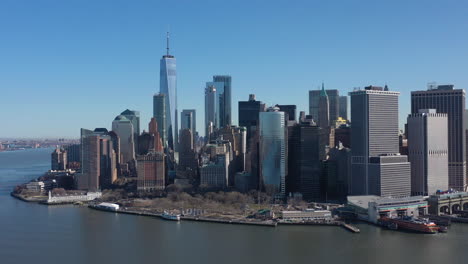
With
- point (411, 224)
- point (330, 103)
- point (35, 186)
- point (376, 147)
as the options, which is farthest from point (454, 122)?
point (35, 186)

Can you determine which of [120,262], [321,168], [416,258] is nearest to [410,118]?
[321,168]

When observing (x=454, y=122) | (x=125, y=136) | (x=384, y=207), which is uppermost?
(x=454, y=122)

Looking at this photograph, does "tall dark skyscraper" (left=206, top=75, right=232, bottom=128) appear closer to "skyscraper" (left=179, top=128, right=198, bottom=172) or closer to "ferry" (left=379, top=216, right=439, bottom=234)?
"skyscraper" (left=179, top=128, right=198, bottom=172)

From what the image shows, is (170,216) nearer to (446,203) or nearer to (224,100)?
(446,203)

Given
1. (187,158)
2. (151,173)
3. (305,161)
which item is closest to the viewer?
(305,161)

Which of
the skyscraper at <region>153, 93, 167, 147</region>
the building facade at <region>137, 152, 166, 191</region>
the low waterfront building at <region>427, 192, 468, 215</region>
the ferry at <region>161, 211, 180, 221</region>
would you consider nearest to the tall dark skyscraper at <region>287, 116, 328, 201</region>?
the low waterfront building at <region>427, 192, 468, 215</region>

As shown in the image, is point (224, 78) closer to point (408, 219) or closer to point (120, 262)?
point (408, 219)

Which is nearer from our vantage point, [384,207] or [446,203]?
[384,207]
